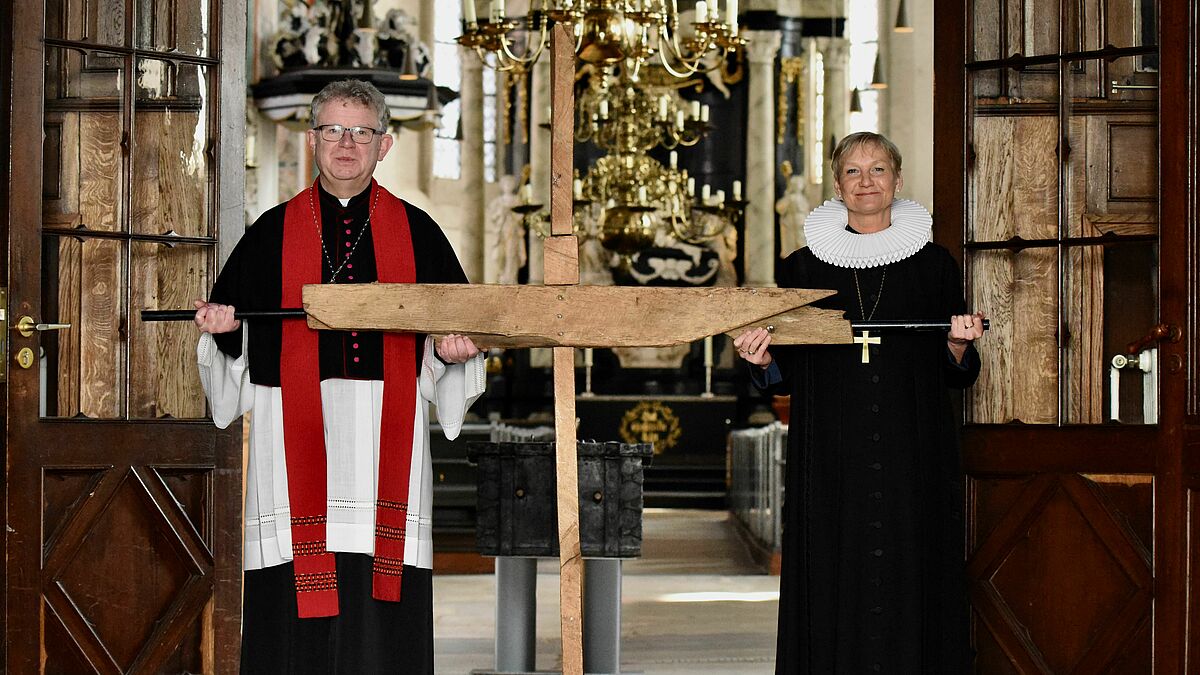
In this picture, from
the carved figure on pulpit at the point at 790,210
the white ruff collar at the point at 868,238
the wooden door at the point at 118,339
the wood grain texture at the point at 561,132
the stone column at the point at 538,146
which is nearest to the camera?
the wood grain texture at the point at 561,132

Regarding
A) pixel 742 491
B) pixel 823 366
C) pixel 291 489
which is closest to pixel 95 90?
pixel 291 489

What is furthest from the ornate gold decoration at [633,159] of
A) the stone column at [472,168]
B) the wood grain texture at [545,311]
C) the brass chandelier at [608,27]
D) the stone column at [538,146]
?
the wood grain texture at [545,311]

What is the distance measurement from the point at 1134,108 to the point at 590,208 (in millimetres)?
10828

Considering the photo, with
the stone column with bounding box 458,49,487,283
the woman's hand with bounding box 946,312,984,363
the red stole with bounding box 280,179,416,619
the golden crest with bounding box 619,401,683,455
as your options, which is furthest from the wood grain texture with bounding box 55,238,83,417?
the stone column with bounding box 458,49,487,283

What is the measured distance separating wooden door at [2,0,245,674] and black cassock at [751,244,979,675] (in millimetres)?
1707

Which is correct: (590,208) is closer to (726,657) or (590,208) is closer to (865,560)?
(726,657)

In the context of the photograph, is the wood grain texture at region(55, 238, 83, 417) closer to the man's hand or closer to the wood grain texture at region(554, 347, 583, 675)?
the man's hand

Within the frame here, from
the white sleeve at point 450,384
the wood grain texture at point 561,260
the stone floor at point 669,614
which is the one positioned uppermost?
the wood grain texture at point 561,260

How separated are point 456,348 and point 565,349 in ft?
0.84

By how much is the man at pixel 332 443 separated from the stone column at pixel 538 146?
37.2 feet

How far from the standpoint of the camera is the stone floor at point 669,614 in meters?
5.74

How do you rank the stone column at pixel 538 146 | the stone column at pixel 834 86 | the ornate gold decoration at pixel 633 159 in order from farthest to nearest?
the stone column at pixel 834 86 → the stone column at pixel 538 146 → the ornate gold decoration at pixel 633 159

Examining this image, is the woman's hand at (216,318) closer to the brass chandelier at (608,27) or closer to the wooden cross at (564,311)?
the wooden cross at (564,311)

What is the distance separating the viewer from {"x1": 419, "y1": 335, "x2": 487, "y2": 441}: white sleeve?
11.1 ft
